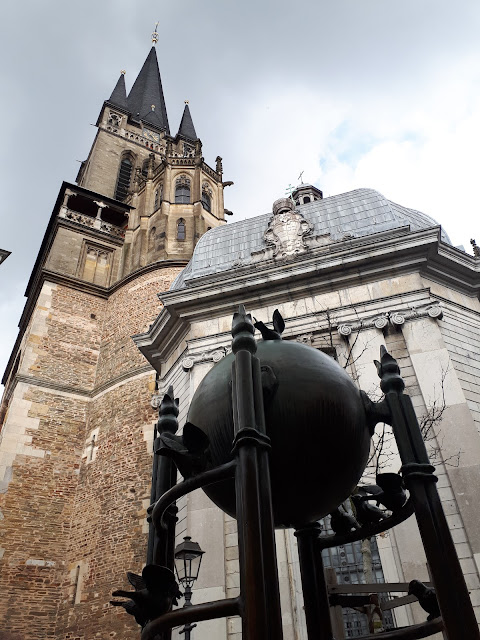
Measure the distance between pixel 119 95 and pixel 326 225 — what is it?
1628 inches

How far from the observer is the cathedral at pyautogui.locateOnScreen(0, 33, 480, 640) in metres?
9.26

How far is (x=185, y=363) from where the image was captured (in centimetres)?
1210

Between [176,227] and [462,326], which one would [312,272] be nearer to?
[462,326]

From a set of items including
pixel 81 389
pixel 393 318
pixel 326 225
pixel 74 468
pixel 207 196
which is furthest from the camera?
pixel 207 196

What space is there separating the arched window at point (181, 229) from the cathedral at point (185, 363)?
12 centimetres

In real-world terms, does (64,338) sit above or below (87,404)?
above

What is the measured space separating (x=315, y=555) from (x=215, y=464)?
0.91m

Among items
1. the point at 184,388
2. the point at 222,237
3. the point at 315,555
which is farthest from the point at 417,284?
the point at 315,555

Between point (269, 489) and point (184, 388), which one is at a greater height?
point (184, 388)

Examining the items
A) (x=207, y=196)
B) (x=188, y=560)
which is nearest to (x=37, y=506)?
(x=188, y=560)

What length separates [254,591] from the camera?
79.7 inches

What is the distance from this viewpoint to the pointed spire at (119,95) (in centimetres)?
4586

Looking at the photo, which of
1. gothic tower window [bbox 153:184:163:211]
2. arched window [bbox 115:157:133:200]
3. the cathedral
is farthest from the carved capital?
arched window [bbox 115:157:133:200]

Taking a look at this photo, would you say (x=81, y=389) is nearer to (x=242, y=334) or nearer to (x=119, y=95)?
(x=242, y=334)
